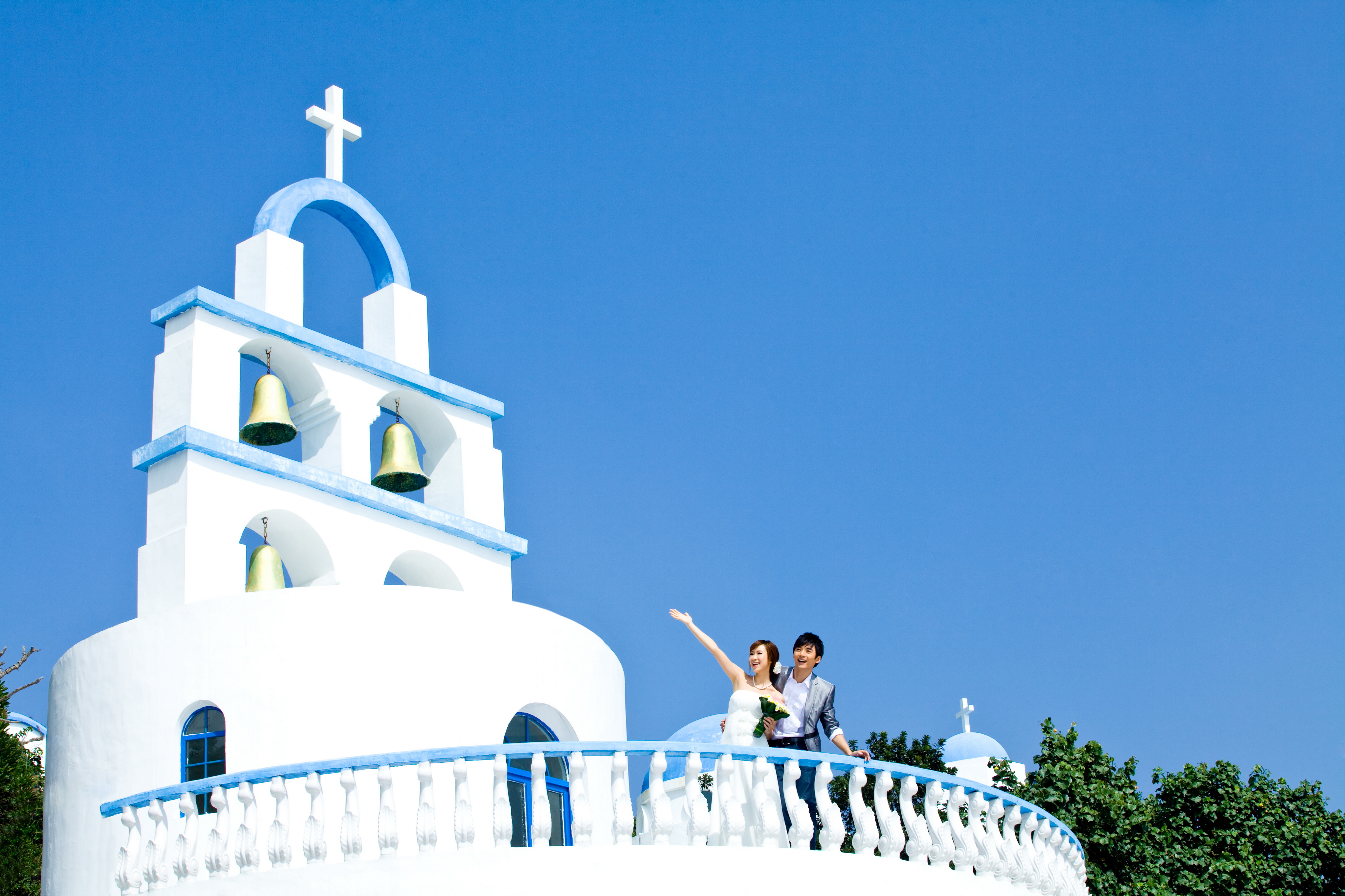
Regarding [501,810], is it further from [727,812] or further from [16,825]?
[16,825]

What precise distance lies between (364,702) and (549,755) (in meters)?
2.32

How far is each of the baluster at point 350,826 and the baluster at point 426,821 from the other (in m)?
0.36

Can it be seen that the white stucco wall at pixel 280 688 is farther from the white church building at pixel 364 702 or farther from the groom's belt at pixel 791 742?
the groom's belt at pixel 791 742

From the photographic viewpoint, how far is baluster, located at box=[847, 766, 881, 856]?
368 inches

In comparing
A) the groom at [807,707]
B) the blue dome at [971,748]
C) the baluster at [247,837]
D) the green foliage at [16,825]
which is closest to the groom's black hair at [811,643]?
the groom at [807,707]

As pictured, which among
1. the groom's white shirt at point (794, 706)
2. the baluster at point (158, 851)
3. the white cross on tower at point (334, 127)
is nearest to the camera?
the baluster at point (158, 851)

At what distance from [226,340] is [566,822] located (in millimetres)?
5505

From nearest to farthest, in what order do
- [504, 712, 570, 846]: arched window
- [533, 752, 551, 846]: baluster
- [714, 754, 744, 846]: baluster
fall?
1. [533, 752, 551, 846]: baluster
2. [714, 754, 744, 846]: baluster
3. [504, 712, 570, 846]: arched window

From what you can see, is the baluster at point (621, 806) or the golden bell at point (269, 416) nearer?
the baluster at point (621, 806)

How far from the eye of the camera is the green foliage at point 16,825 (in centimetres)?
1947

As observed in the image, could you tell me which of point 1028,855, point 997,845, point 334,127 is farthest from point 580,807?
point 334,127

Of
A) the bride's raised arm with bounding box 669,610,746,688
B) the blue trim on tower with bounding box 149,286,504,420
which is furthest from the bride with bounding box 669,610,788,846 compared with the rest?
the blue trim on tower with bounding box 149,286,504,420

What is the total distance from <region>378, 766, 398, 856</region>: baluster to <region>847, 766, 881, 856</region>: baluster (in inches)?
111

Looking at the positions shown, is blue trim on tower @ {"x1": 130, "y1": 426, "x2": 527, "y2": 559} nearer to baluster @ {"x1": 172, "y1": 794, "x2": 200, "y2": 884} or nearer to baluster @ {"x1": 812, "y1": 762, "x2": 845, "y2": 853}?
baluster @ {"x1": 172, "y1": 794, "x2": 200, "y2": 884}
